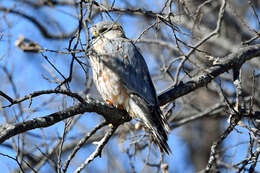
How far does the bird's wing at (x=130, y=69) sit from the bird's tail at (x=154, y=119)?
86 millimetres

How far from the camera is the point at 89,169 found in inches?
270

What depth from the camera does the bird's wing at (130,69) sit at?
445 cm

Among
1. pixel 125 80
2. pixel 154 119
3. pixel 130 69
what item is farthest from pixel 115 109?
pixel 130 69

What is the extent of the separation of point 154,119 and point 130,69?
2.37ft

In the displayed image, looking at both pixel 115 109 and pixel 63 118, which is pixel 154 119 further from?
pixel 63 118

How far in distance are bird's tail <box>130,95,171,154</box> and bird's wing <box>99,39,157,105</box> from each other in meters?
0.09

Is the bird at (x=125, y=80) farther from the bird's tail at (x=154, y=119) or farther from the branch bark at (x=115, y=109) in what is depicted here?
the branch bark at (x=115, y=109)

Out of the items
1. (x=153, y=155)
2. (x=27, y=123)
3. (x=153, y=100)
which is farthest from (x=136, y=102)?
(x=27, y=123)

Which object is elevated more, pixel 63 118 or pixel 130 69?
pixel 130 69

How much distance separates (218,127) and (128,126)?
7392 millimetres

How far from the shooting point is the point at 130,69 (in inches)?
180

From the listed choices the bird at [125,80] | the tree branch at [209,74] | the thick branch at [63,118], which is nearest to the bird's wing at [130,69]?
the bird at [125,80]

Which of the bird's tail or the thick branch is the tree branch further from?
the thick branch

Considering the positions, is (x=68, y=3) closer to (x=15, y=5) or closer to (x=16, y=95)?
(x=15, y=5)
